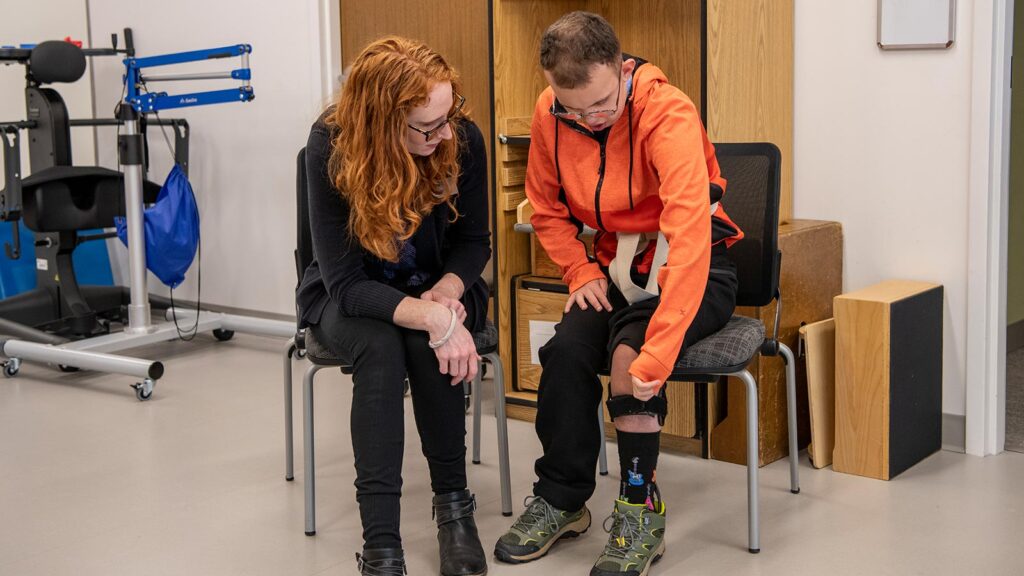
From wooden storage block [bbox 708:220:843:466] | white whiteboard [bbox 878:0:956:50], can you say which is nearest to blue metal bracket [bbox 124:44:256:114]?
wooden storage block [bbox 708:220:843:466]

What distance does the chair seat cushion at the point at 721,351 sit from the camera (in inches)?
80.4

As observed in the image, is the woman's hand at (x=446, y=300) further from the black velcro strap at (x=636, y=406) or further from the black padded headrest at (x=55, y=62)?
the black padded headrest at (x=55, y=62)

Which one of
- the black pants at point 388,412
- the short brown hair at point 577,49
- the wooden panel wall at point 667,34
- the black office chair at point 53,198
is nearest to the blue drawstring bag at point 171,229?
the black office chair at point 53,198

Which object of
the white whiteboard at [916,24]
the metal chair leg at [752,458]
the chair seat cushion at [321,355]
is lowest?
the metal chair leg at [752,458]

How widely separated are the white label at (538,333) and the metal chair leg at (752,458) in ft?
2.99

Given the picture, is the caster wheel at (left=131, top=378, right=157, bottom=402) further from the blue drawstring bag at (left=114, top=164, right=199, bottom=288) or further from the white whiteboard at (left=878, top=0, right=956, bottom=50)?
the white whiteboard at (left=878, top=0, right=956, bottom=50)

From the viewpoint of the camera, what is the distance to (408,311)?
2.00 meters

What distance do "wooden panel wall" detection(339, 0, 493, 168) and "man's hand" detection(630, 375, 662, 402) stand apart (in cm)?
172

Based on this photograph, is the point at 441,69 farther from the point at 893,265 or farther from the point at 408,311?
the point at 893,265

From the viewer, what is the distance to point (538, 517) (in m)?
2.11

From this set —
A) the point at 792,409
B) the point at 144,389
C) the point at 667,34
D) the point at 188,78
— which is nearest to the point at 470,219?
the point at 792,409

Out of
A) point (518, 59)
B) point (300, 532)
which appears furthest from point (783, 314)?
point (300, 532)

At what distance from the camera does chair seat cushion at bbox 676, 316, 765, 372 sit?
6.70 ft

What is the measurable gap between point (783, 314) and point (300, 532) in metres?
1.19
